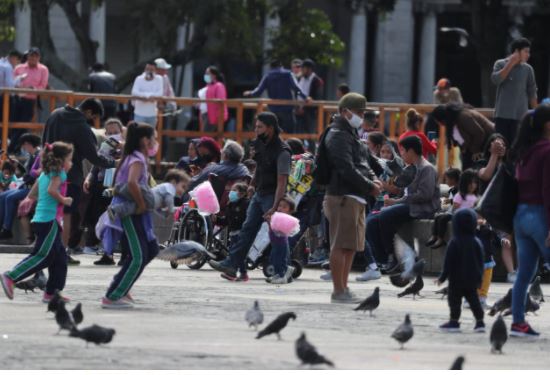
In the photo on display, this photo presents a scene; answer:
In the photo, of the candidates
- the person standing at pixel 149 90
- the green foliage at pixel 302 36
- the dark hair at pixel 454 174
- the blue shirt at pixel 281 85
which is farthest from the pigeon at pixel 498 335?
the green foliage at pixel 302 36

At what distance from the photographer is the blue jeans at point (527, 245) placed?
12.9 meters

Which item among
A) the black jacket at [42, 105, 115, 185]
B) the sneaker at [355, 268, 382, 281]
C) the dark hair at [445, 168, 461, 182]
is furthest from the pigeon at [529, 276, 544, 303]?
the black jacket at [42, 105, 115, 185]

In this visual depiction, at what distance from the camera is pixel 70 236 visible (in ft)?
71.5

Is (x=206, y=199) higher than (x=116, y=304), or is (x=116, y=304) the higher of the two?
(x=206, y=199)

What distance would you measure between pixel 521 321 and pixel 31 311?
3.79 metres

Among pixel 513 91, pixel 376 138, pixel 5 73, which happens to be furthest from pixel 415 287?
pixel 5 73

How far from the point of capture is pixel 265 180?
1792 cm

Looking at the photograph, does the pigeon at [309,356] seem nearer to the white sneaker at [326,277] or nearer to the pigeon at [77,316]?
the pigeon at [77,316]

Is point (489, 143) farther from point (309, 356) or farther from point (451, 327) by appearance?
point (309, 356)

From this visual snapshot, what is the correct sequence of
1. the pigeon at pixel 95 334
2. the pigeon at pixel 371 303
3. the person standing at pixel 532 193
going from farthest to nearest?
1. the pigeon at pixel 371 303
2. the person standing at pixel 532 193
3. the pigeon at pixel 95 334

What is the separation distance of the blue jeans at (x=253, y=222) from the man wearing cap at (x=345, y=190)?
7.63 feet

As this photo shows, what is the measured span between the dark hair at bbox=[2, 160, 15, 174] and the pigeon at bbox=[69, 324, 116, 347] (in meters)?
12.2

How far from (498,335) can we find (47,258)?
4384 mm

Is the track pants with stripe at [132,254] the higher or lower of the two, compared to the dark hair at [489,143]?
lower
